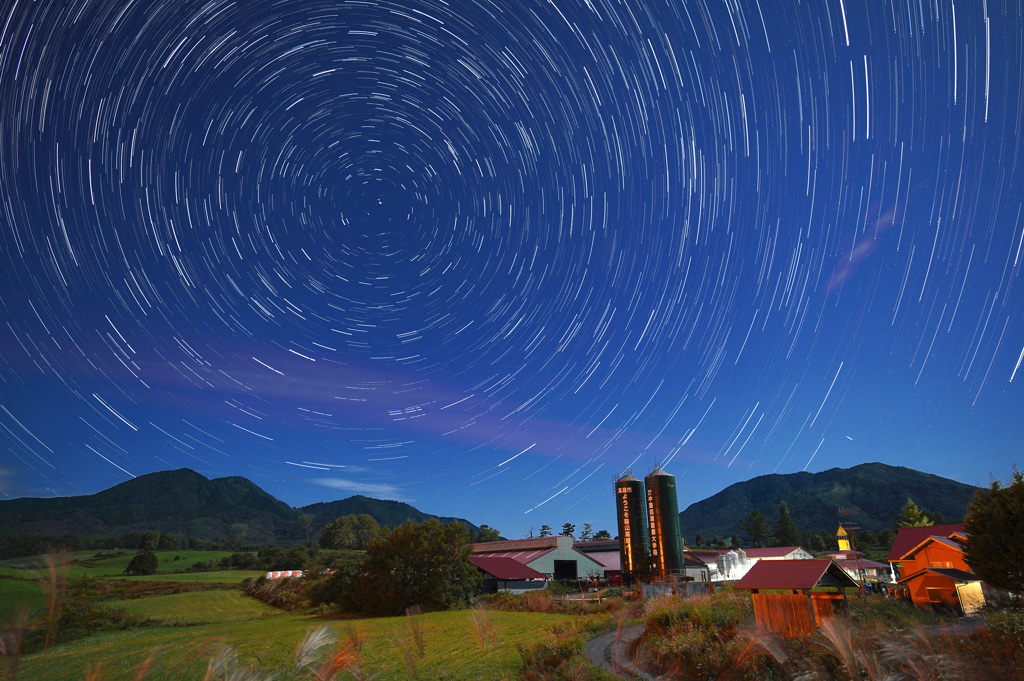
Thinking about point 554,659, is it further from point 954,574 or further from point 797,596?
point 954,574

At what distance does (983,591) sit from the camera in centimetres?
3053

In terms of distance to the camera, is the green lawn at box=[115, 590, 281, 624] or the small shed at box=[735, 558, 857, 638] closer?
the small shed at box=[735, 558, 857, 638]

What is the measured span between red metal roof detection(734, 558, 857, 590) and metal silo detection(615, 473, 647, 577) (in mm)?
43093

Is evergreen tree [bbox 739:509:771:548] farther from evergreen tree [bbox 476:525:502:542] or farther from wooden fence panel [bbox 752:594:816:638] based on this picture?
wooden fence panel [bbox 752:594:816:638]

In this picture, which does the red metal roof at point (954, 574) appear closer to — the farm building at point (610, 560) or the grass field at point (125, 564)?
the farm building at point (610, 560)

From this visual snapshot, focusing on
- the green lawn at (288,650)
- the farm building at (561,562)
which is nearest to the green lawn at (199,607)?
the green lawn at (288,650)

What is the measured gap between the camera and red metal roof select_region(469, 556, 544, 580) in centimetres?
5753

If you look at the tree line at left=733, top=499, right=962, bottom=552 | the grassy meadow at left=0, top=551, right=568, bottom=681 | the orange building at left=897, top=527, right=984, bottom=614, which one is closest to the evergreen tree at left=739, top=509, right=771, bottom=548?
the tree line at left=733, top=499, right=962, bottom=552

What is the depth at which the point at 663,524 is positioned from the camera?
64.6 m

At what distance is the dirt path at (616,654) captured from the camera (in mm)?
20016

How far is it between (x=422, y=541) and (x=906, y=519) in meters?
90.3

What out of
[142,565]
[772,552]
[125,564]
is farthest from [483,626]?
[125,564]

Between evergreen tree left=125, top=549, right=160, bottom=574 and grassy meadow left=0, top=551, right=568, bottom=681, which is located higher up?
evergreen tree left=125, top=549, right=160, bottom=574

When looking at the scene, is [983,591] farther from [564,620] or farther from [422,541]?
[422,541]
